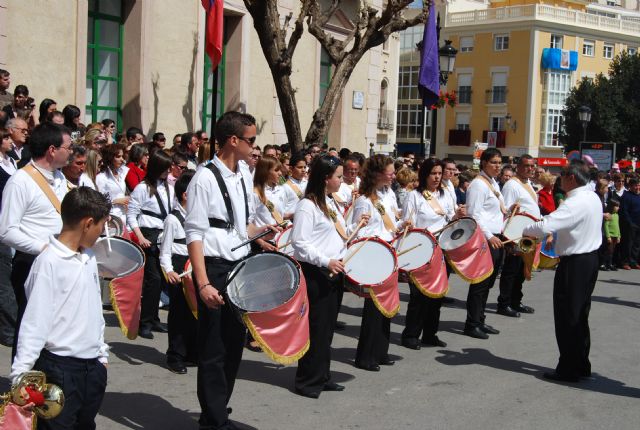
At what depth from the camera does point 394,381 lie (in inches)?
291

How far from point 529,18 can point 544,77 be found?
187 inches

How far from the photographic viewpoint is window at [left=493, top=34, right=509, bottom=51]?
6391cm

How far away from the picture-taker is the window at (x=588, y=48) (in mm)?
65625

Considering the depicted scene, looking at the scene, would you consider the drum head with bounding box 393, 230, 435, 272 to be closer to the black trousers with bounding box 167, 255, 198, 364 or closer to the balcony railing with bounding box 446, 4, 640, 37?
the black trousers with bounding box 167, 255, 198, 364

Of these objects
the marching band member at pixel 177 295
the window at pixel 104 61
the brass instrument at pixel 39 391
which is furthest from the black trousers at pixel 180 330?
the window at pixel 104 61

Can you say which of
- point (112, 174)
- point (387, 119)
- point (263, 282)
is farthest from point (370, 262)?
point (387, 119)

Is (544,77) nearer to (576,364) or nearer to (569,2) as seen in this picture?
(569,2)

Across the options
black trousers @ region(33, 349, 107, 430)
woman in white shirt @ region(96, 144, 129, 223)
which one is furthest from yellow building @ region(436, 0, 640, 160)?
black trousers @ region(33, 349, 107, 430)

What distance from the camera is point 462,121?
67.9 m

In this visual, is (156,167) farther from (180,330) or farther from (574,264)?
(574,264)

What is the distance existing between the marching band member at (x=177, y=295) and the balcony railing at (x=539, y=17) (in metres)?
58.5

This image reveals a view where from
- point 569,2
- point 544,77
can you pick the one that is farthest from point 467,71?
point 569,2

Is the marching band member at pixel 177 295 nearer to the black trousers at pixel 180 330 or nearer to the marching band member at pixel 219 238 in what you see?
the black trousers at pixel 180 330

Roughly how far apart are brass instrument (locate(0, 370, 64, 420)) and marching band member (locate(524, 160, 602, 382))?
497 centimetres
